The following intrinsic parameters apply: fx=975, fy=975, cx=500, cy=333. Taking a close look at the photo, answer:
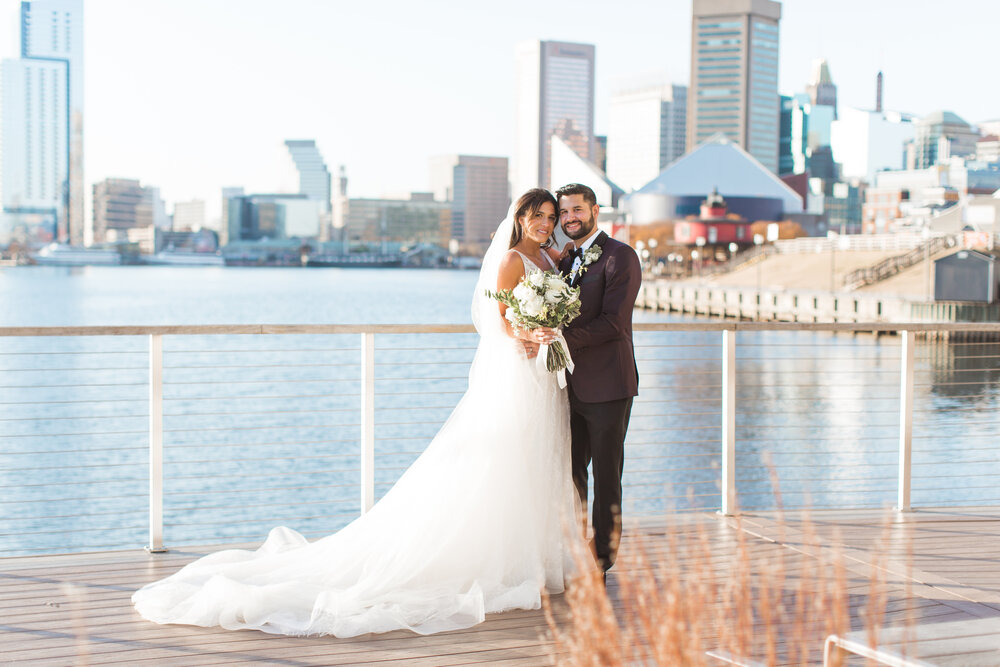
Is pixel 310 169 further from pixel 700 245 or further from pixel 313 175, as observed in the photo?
pixel 700 245

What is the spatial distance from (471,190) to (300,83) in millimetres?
23616

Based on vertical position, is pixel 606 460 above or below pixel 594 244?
below

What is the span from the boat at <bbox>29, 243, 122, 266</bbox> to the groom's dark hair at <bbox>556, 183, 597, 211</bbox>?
95657 mm

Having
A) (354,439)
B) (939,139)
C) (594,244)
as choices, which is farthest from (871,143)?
(594,244)

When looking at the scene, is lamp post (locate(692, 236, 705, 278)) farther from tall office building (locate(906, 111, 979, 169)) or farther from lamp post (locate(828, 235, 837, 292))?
tall office building (locate(906, 111, 979, 169))

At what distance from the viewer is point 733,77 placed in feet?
466

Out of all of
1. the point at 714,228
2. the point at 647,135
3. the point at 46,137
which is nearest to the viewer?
the point at 714,228

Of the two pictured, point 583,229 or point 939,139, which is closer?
point 583,229

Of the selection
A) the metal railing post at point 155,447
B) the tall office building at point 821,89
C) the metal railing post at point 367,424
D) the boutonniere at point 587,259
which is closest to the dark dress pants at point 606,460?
A: the boutonniere at point 587,259

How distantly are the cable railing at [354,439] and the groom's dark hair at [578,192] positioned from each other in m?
0.71

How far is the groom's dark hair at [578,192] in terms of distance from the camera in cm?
325

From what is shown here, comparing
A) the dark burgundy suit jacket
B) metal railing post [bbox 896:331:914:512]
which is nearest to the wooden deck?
metal railing post [bbox 896:331:914:512]

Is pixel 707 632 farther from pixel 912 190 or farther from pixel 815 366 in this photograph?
pixel 912 190

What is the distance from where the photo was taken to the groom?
10.7 feet
